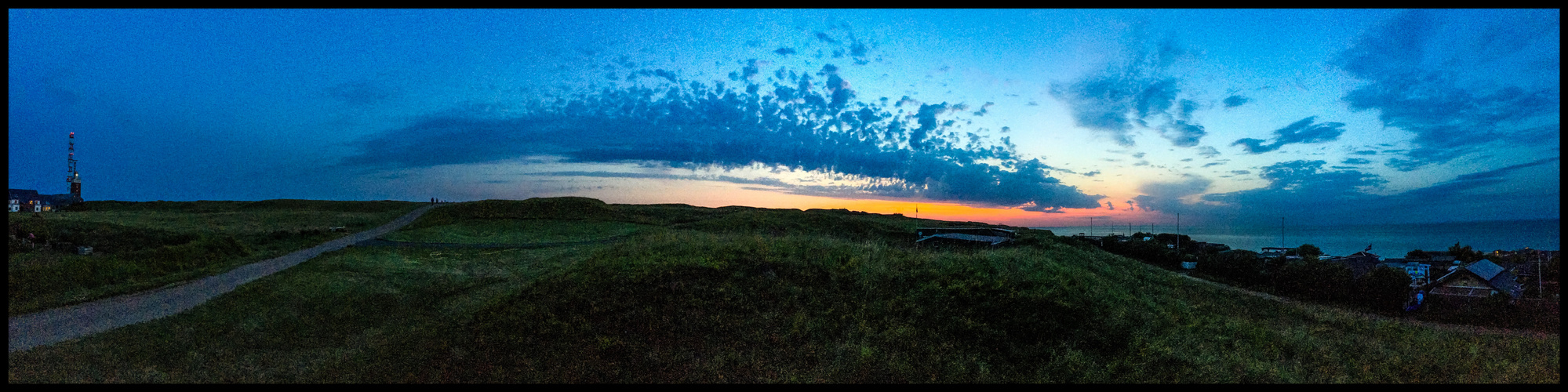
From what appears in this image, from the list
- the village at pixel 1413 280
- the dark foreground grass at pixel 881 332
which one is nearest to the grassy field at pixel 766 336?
the dark foreground grass at pixel 881 332

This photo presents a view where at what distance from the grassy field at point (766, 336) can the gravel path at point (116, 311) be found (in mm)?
573

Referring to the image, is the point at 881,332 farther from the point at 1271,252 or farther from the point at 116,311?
the point at 1271,252

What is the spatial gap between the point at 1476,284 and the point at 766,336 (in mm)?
39305

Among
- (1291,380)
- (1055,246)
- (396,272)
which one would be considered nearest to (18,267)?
(396,272)

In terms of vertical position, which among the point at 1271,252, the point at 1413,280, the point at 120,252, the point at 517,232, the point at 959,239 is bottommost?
the point at 1413,280

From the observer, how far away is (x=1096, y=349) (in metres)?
7.43

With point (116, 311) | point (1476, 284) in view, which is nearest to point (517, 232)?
point (116, 311)

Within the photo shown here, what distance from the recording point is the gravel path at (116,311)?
8.77m

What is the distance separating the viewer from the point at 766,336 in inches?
305

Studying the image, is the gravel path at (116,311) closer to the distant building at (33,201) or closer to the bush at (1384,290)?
the distant building at (33,201)

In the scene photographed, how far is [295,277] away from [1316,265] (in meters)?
48.3

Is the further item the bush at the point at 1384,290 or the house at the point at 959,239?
the bush at the point at 1384,290

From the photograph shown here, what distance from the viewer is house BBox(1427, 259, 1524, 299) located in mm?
25281

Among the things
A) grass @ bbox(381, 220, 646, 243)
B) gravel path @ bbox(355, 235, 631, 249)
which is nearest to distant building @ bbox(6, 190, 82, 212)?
grass @ bbox(381, 220, 646, 243)
